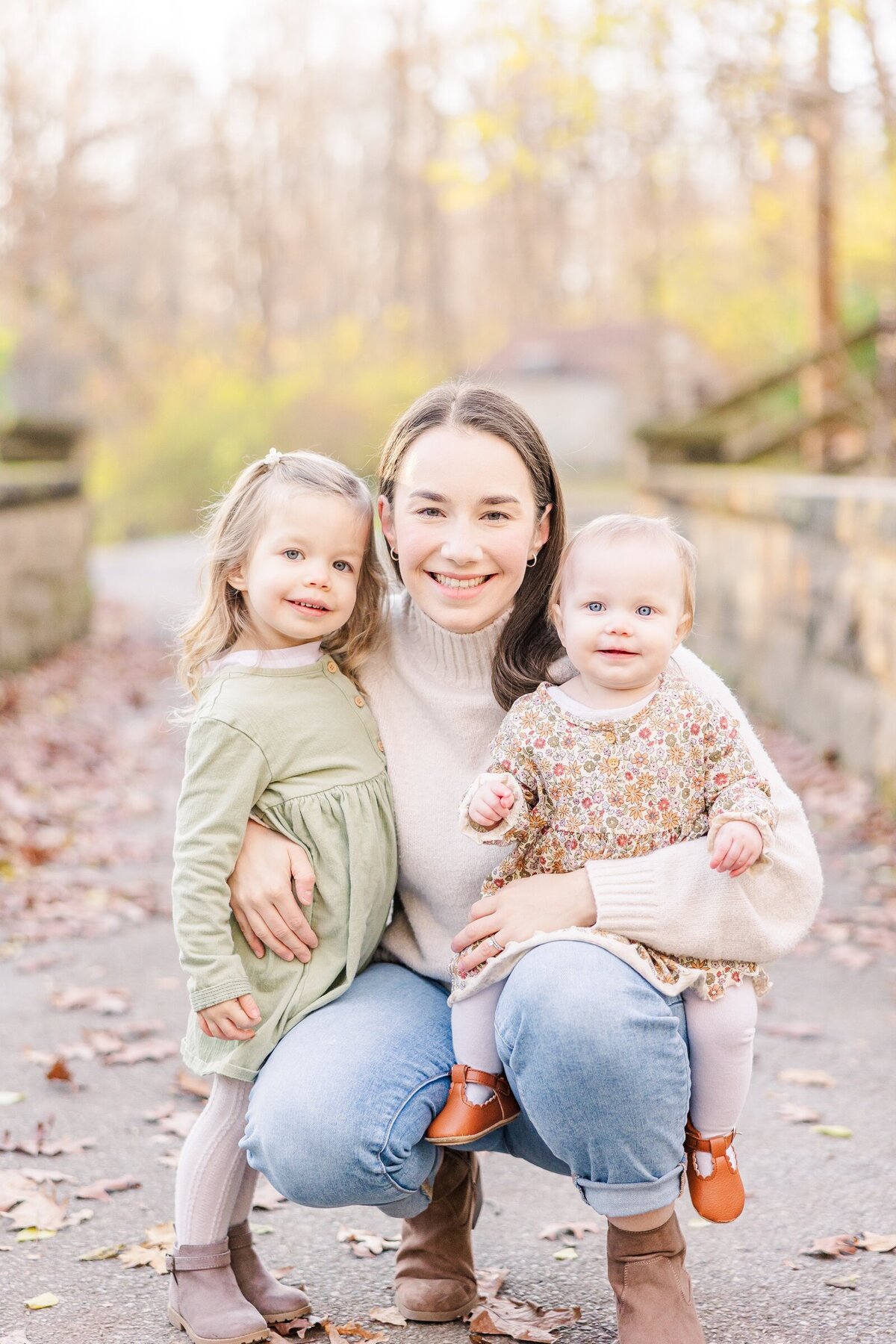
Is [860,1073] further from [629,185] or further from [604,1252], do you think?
[629,185]

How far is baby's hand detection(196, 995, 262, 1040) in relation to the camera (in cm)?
233

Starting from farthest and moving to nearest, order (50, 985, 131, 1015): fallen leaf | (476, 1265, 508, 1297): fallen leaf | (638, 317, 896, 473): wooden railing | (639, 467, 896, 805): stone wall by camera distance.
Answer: (638, 317, 896, 473): wooden railing < (639, 467, 896, 805): stone wall < (50, 985, 131, 1015): fallen leaf < (476, 1265, 508, 1297): fallen leaf

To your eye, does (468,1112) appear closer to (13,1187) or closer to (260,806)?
(260,806)

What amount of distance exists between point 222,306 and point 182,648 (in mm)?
34336

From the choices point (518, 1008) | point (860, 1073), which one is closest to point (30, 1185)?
point (518, 1008)

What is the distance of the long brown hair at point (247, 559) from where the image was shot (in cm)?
257

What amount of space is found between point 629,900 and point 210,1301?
964mm

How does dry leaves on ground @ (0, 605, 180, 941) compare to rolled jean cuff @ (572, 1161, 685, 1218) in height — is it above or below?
below

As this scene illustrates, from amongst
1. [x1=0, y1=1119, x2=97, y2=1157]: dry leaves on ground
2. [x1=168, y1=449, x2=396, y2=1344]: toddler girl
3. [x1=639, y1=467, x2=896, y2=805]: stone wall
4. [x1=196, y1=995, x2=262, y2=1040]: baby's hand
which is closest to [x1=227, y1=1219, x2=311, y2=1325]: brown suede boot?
[x1=168, y1=449, x2=396, y2=1344]: toddler girl

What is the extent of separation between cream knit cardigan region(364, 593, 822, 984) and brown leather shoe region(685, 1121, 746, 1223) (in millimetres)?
300

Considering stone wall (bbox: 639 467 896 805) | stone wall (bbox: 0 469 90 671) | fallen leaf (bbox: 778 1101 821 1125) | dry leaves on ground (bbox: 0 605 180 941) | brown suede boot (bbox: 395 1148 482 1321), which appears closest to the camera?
brown suede boot (bbox: 395 1148 482 1321)

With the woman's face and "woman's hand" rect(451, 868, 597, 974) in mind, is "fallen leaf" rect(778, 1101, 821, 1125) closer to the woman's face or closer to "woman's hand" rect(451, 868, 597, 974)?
"woman's hand" rect(451, 868, 597, 974)

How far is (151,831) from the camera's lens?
6164mm

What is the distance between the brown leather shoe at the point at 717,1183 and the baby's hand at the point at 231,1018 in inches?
28.6
